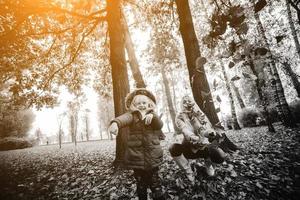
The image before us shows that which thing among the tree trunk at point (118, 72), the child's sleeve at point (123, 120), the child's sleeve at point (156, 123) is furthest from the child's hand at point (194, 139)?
the tree trunk at point (118, 72)

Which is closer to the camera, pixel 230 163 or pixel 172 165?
pixel 230 163

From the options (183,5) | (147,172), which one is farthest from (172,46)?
(147,172)

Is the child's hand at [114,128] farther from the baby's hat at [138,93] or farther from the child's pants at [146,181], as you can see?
the child's pants at [146,181]

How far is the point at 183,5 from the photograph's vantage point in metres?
4.77

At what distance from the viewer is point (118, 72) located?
20.8 ft

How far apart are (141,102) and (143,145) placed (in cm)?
75

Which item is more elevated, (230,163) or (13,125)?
(13,125)

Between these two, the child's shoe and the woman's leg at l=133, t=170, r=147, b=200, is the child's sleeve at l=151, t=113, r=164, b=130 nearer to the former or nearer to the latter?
the woman's leg at l=133, t=170, r=147, b=200

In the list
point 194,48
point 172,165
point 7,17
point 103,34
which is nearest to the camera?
point 194,48

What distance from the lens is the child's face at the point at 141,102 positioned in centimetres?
336

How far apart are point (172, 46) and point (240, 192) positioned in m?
7.22

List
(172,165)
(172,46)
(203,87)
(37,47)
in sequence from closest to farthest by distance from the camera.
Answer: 1. (203,87)
2. (172,165)
3. (172,46)
4. (37,47)

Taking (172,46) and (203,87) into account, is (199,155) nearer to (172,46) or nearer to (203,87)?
(203,87)

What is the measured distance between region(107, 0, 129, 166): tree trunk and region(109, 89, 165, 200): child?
2.76 metres
